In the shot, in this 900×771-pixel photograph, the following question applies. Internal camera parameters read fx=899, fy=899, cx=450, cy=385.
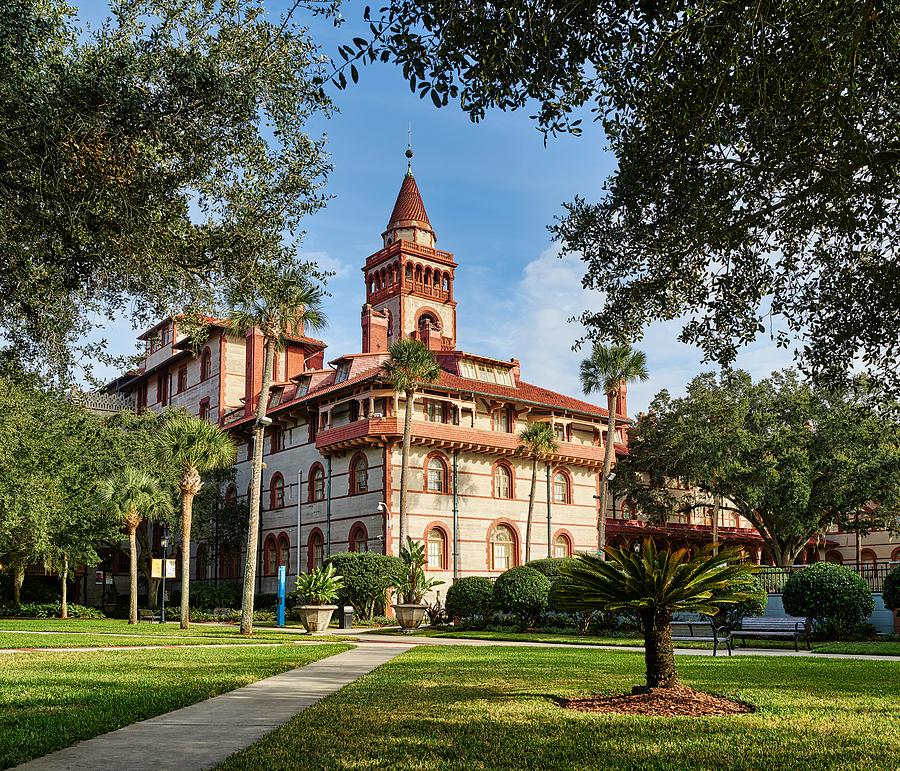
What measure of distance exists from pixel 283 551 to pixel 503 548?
13.4 meters

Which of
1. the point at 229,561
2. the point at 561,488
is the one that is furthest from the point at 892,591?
the point at 229,561

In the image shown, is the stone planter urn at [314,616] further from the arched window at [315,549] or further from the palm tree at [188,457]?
the arched window at [315,549]

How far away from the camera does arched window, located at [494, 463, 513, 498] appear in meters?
50.8

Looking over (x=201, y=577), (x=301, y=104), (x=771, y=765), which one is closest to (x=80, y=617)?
(x=201, y=577)

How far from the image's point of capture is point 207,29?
9797mm

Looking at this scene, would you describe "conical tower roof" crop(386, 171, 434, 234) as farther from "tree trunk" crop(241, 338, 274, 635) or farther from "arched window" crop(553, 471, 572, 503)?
"tree trunk" crop(241, 338, 274, 635)

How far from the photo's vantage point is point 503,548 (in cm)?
5056

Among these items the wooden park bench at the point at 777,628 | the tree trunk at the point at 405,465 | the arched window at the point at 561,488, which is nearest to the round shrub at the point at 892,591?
the wooden park bench at the point at 777,628

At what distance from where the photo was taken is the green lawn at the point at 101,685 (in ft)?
27.6

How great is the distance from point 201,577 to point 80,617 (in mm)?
11297

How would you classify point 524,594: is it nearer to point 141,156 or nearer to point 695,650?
point 695,650

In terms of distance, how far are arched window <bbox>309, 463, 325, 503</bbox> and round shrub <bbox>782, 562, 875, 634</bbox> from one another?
2968 centimetres

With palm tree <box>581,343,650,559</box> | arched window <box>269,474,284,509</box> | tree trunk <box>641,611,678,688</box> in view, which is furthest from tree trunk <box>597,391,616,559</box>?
tree trunk <box>641,611,678,688</box>

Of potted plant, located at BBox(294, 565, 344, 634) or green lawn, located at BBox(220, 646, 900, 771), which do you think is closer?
green lawn, located at BBox(220, 646, 900, 771)
